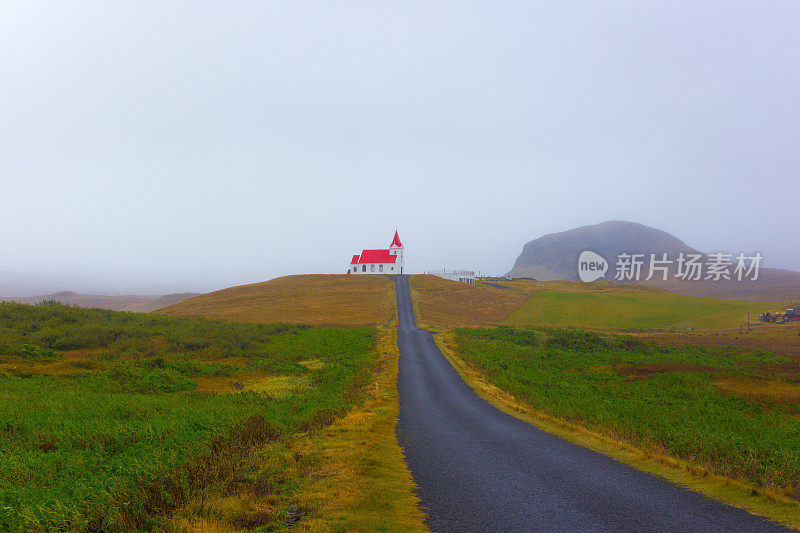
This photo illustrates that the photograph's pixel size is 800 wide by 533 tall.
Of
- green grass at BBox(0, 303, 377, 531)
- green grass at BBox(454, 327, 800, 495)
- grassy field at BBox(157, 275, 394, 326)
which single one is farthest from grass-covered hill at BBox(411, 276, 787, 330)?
green grass at BBox(0, 303, 377, 531)

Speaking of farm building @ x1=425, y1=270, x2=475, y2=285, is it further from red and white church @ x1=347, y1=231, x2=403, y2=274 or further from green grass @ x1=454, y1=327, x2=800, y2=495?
green grass @ x1=454, y1=327, x2=800, y2=495

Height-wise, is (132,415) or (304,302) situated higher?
(304,302)

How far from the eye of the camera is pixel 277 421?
52.2 feet

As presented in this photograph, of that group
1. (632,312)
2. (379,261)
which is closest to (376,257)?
(379,261)

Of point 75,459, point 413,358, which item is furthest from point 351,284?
point 75,459

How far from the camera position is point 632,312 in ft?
235

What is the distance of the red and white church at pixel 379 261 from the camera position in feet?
348

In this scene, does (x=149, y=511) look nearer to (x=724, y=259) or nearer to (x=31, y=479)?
(x=31, y=479)

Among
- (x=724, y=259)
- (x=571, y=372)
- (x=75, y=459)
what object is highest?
(x=724, y=259)

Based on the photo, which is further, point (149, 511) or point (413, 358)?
point (413, 358)

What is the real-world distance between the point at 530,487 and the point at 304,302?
2757 inches

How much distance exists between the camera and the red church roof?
349 feet

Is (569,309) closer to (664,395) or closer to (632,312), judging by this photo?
(632,312)

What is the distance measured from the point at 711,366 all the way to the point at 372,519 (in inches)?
1397
